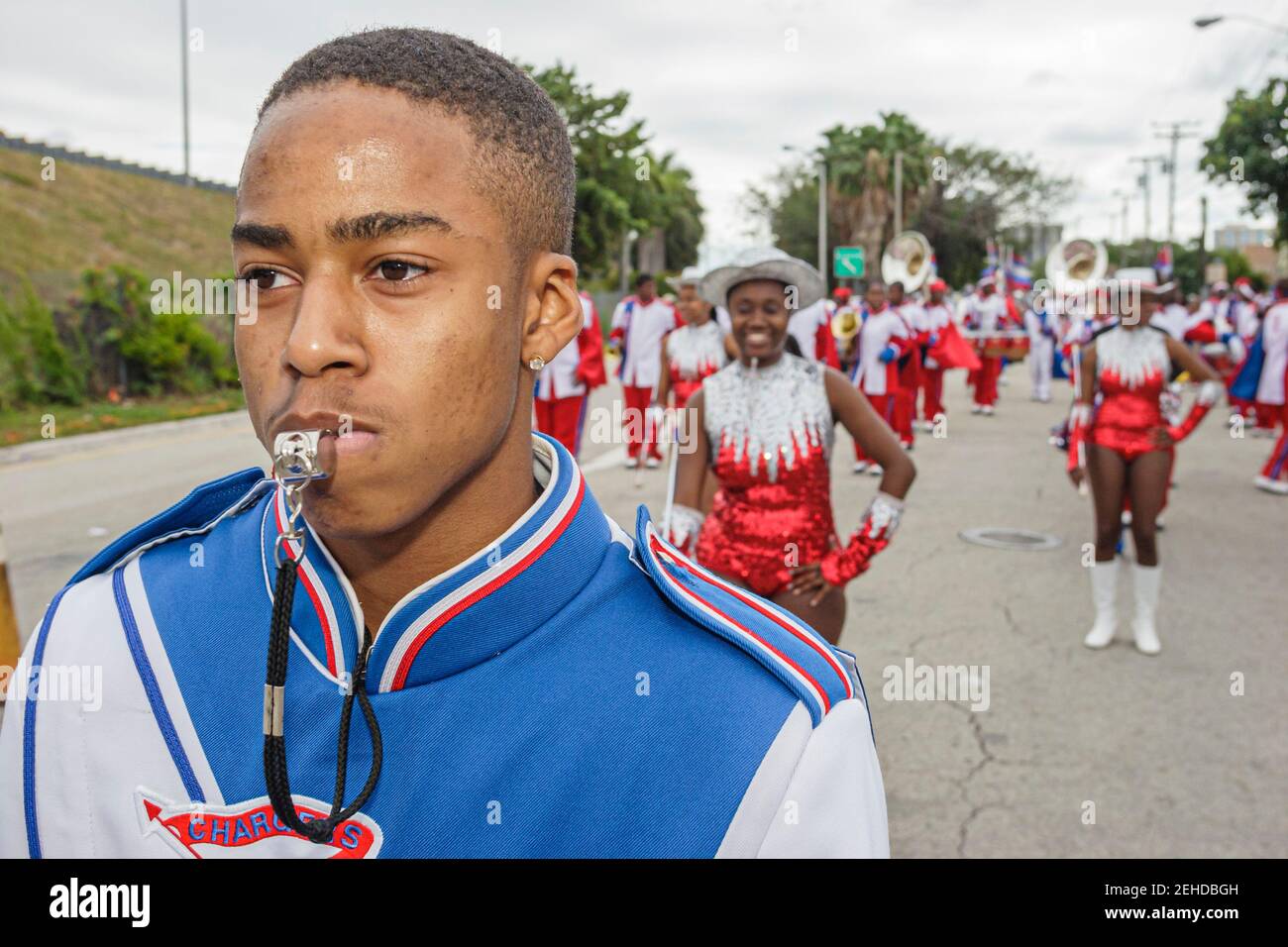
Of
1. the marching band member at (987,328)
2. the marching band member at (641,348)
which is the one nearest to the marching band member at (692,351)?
the marching band member at (641,348)

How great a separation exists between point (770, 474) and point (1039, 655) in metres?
2.69

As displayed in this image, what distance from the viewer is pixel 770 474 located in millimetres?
4121

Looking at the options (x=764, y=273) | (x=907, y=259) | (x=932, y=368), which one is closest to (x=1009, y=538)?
(x=764, y=273)

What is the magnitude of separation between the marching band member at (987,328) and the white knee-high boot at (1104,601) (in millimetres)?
12309

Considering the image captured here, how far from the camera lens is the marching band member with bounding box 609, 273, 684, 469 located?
40.9 feet

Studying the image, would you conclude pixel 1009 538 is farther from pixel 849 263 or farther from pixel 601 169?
pixel 601 169

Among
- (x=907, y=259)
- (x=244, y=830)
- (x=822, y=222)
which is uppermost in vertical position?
(x=822, y=222)

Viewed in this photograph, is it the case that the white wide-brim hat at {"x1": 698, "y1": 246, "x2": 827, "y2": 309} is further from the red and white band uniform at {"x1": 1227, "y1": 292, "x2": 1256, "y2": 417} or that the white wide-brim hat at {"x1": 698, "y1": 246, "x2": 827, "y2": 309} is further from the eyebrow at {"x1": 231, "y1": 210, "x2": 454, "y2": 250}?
the red and white band uniform at {"x1": 1227, "y1": 292, "x2": 1256, "y2": 417}

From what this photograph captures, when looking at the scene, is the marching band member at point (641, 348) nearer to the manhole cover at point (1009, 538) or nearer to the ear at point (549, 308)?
the manhole cover at point (1009, 538)

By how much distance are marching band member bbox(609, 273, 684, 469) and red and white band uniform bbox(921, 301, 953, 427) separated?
410cm

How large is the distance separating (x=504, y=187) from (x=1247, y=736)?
15.7 feet

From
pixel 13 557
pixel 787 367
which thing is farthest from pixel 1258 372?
pixel 13 557

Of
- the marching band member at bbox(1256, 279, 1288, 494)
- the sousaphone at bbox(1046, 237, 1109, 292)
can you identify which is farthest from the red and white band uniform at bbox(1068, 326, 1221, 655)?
the sousaphone at bbox(1046, 237, 1109, 292)
